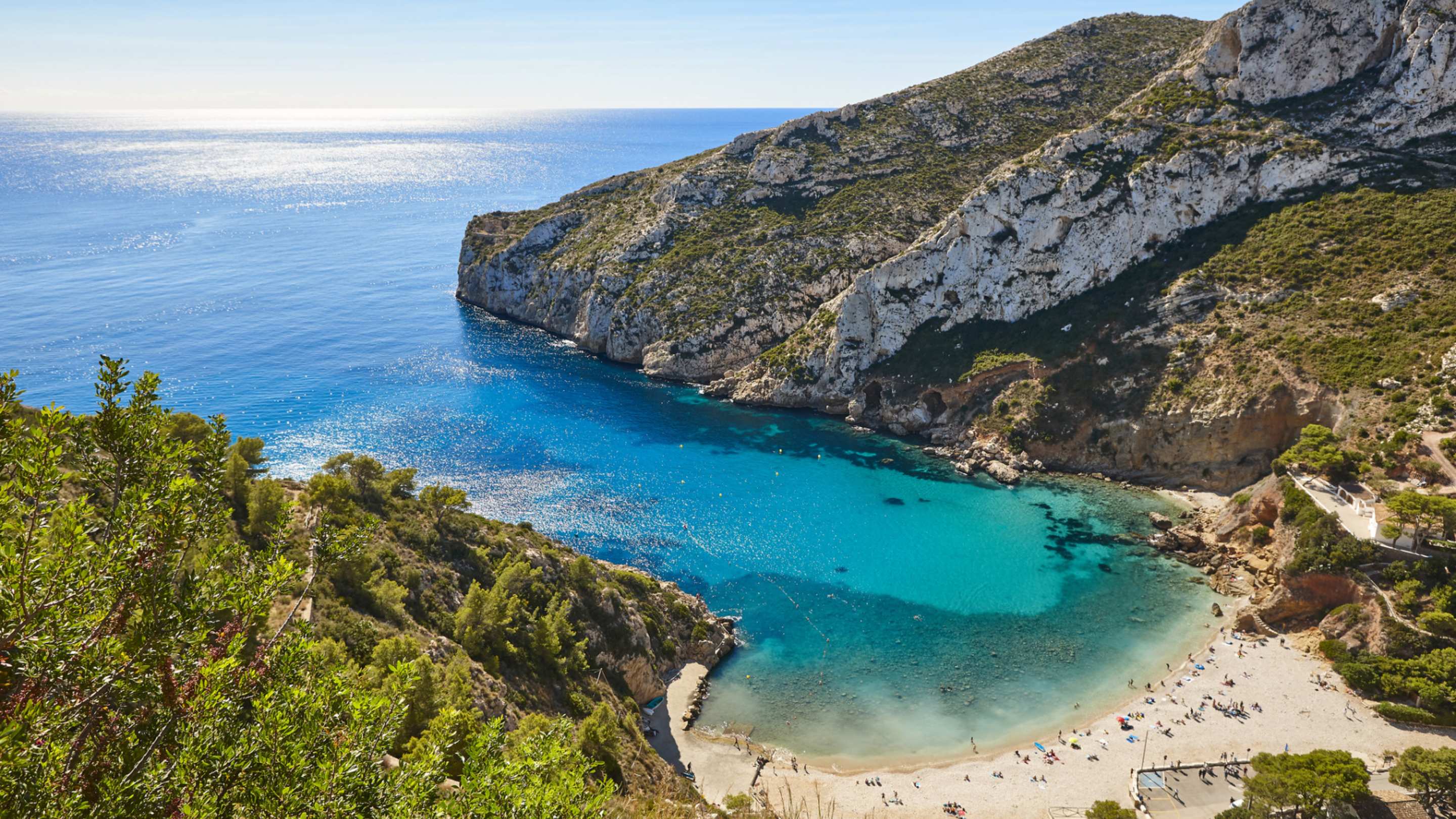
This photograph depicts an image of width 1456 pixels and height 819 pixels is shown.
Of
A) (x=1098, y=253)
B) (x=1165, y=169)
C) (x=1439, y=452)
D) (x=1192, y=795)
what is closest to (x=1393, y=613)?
(x=1439, y=452)

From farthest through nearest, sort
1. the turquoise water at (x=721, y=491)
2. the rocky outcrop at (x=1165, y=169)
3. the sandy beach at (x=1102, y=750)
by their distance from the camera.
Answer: the rocky outcrop at (x=1165, y=169)
the turquoise water at (x=721, y=491)
the sandy beach at (x=1102, y=750)

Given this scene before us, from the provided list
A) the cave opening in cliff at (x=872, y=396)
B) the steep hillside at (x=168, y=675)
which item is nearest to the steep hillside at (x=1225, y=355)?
the cave opening in cliff at (x=872, y=396)

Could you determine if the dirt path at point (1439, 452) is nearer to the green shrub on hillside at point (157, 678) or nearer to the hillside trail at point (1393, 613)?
the hillside trail at point (1393, 613)

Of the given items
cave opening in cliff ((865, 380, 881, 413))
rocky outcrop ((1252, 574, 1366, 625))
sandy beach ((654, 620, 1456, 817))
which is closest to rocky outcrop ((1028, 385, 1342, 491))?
rocky outcrop ((1252, 574, 1366, 625))

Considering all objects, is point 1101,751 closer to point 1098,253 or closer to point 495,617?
point 495,617

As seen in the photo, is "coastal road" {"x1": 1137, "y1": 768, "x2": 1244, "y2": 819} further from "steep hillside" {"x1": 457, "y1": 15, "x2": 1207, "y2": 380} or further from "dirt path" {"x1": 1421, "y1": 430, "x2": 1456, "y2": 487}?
"steep hillside" {"x1": 457, "y1": 15, "x2": 1207, "y2": 380}

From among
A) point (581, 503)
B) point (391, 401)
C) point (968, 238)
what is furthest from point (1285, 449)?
point (391, 401)
